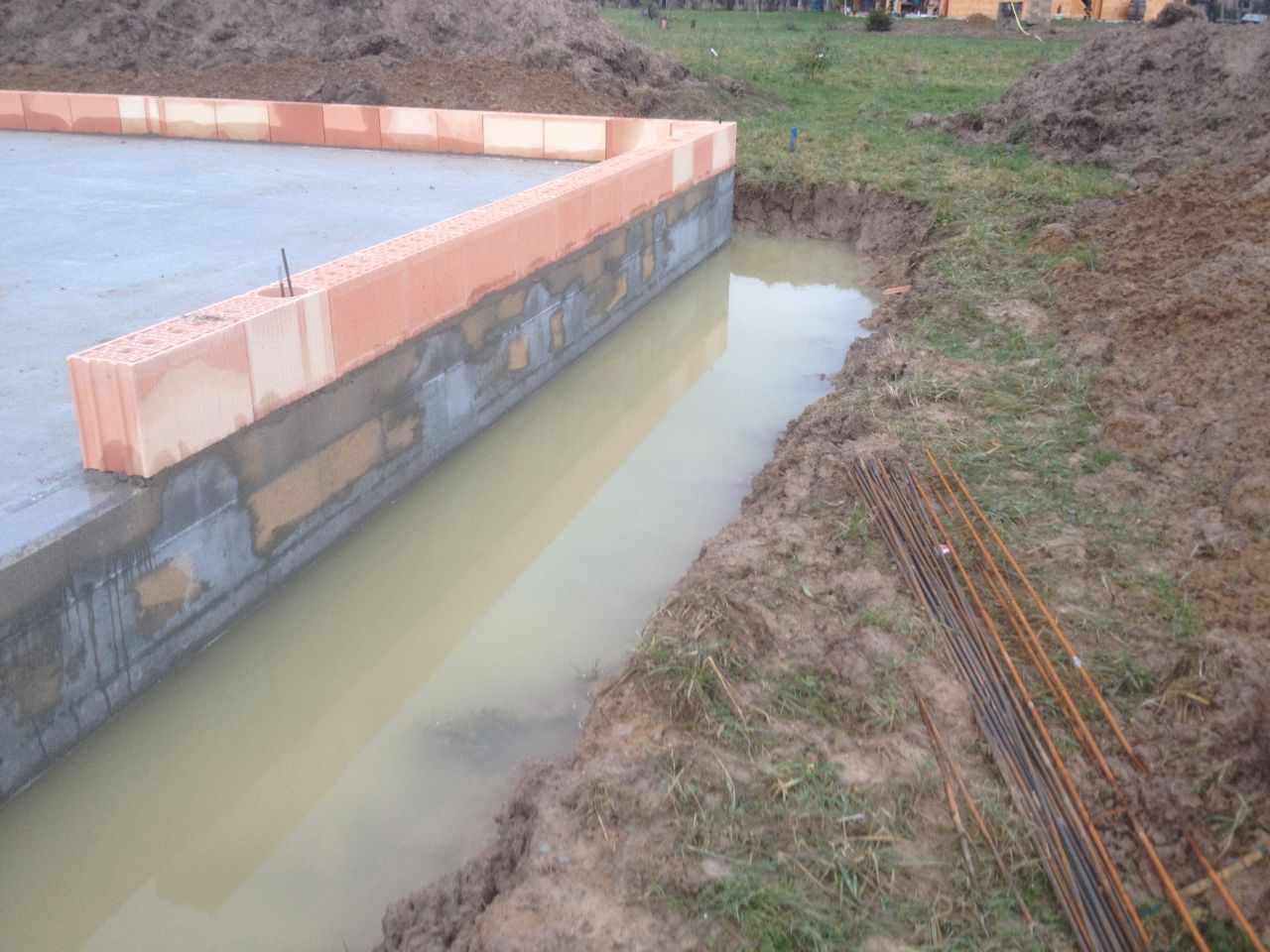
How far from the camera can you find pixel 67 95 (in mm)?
13906

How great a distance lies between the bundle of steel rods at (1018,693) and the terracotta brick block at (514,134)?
734cm

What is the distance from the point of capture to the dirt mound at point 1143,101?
522 inches

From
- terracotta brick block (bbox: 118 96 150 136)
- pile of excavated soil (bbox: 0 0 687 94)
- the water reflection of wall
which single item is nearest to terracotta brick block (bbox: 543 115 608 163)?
the water reflection of wall

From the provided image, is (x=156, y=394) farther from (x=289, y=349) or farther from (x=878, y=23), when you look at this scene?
(x=878, y=23)

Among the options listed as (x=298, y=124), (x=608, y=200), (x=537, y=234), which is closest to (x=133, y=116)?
(x=298, y=124)

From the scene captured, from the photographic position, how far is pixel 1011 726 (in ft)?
13.0

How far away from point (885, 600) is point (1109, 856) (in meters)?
1.58

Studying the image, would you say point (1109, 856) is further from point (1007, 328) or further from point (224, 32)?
point (224, 32)

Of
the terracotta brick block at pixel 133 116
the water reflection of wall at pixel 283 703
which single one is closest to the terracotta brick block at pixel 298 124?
the terracotta brick block at pixel 133 116

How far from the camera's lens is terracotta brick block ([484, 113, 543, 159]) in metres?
12.0

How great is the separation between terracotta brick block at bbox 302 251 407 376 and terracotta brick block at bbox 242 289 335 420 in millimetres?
94

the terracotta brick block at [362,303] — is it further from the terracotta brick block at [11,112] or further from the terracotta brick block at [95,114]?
the terracotta brick block at [11,112]

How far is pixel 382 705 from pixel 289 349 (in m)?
1.77

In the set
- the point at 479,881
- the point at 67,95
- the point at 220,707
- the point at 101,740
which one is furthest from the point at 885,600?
the point at 67,95
